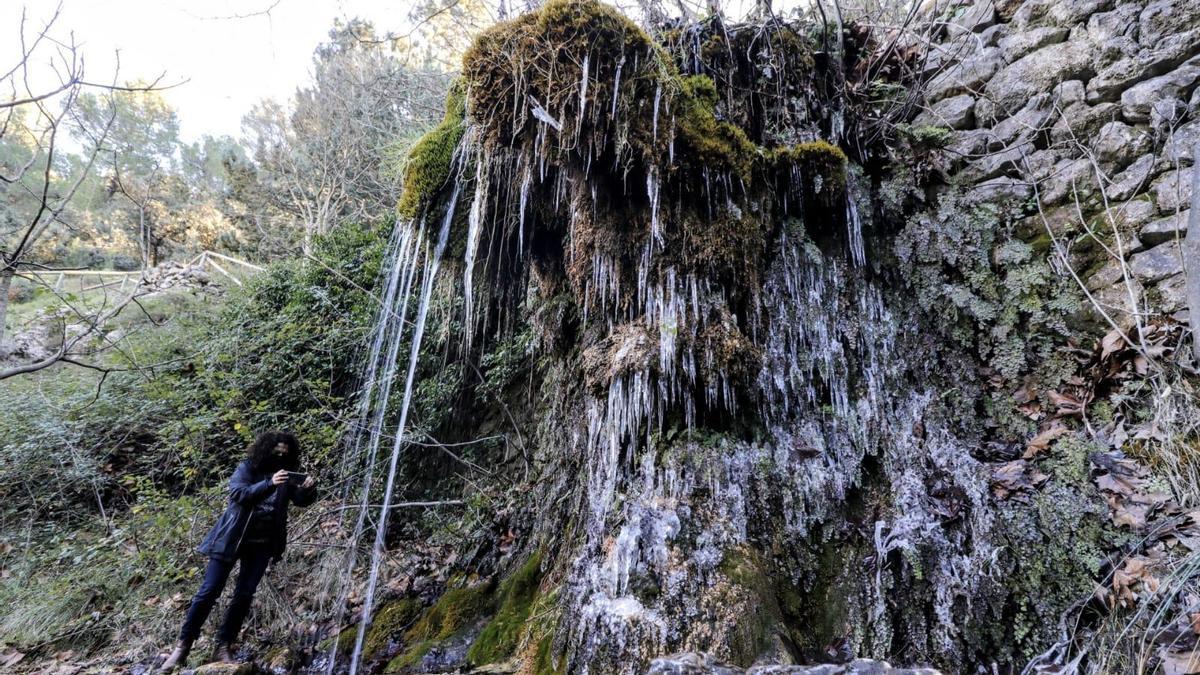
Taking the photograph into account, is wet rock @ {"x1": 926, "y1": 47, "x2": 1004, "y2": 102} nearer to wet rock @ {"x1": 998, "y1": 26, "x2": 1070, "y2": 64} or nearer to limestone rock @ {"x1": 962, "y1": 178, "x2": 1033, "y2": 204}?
wet rock @ {"x1": 998, "y1": 26, "x2": 1070, "y2": 64}

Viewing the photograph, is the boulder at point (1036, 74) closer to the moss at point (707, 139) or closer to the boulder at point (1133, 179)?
the boulder at point (1133, 179)

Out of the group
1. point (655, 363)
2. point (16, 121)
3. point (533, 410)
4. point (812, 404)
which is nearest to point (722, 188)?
point (655, 363)

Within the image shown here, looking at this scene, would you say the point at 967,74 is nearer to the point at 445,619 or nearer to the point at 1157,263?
the point at 1157,263

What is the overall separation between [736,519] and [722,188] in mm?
2024

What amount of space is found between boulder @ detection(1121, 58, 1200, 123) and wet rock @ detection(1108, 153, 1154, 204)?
0.91ft

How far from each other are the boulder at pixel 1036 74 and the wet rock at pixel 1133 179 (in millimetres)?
759

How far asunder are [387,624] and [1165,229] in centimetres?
575

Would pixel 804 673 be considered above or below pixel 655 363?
below

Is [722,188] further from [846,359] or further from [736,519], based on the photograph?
[736,519]

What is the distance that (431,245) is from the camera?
4.05 metres

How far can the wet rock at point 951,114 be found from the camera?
12.8ft

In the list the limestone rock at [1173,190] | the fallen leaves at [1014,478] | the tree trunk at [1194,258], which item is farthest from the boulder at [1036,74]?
the fallen leaves at [1014,478]

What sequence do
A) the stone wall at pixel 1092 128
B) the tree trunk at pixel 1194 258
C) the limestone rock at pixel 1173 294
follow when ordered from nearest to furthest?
the tree trunk at pixel 1194 258
the limestone rock at pixel 1173 294
the stone wall at pixel 1092 128

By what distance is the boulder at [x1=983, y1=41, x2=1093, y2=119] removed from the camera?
137 inches
